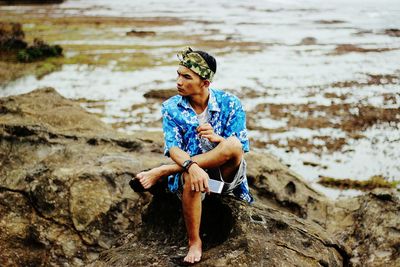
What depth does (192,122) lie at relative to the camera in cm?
481

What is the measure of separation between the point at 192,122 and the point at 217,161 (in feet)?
1.96

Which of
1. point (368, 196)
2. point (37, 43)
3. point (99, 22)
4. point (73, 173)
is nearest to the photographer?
point (73, 173)

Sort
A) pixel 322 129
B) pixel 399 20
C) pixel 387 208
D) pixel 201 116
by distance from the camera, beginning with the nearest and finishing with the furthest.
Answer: pixel 201 116, pixel 387 208, pixel 322 129, pixel 399 20

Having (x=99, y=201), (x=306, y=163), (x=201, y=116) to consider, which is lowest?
(x=306, y=163)

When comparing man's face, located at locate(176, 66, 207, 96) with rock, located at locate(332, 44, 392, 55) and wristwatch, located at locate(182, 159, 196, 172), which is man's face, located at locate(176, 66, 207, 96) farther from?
rock, located at locate(332, 44, 392, 55)

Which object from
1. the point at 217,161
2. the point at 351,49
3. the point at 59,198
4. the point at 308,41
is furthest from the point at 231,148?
the point at 308,41

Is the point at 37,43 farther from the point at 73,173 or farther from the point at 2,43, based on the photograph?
the point at 73,173

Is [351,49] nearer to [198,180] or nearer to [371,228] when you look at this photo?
[371,228]

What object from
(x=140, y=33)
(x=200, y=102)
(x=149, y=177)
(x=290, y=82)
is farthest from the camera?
(x=140, y=33)

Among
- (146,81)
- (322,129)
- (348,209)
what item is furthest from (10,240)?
(146,81)

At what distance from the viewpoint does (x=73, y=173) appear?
622 cm

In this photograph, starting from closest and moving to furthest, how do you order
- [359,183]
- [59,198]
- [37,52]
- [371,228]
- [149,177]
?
[149,177]
[59,198]
[371,228]
[359,183]
[37,52]

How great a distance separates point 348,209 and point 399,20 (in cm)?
3477

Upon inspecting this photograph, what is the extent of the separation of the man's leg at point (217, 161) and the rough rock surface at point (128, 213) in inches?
18.6
